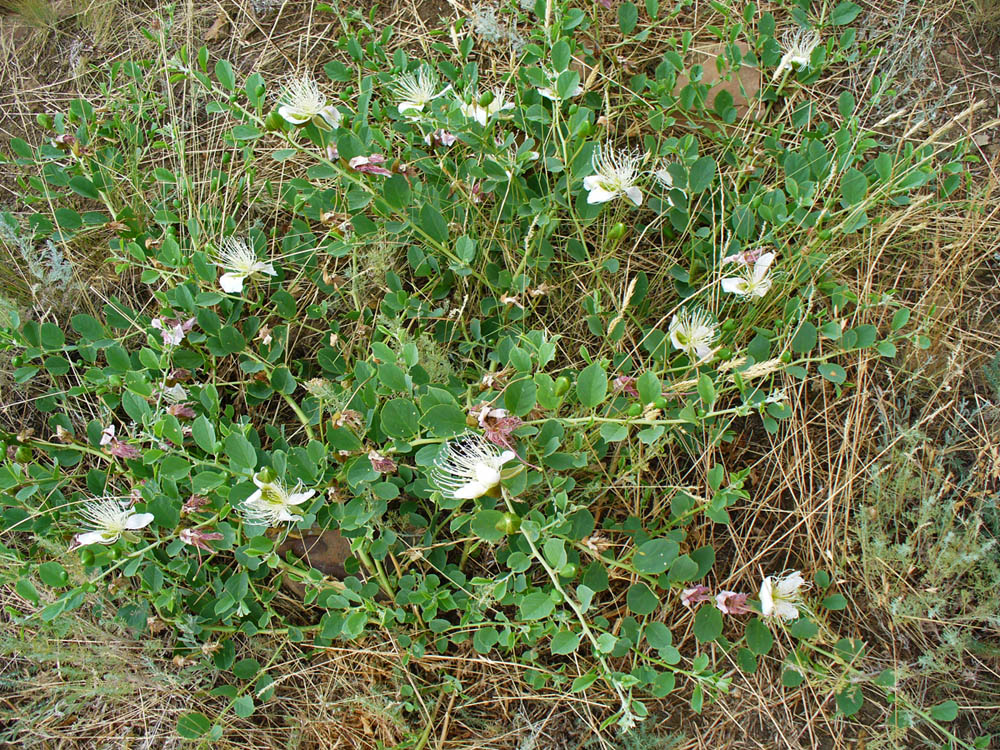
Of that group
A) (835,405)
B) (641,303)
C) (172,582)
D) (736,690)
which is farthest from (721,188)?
(172,582)

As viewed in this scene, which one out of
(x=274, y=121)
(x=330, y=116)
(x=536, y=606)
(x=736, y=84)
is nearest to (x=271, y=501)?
(x=536, y=606)

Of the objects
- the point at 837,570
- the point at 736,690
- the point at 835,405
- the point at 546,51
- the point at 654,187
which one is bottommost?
the point at 736,690

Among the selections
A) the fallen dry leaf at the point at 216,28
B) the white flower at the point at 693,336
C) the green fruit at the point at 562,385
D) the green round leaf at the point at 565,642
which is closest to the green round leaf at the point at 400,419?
the green fruit at the point at 562,385

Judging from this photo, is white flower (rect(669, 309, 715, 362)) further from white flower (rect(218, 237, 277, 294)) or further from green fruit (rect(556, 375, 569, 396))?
white flower (rect(218, 237, 277, 294))

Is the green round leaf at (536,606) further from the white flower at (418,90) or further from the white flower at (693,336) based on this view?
the white flower at (418,90)

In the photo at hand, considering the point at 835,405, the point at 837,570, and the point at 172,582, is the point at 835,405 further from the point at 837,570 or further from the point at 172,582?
the point at 172,582

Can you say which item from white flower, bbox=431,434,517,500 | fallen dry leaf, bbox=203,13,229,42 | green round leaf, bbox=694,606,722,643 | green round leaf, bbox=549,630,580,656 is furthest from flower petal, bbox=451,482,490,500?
fallen dry leaf, bbox=203,13,229,42
